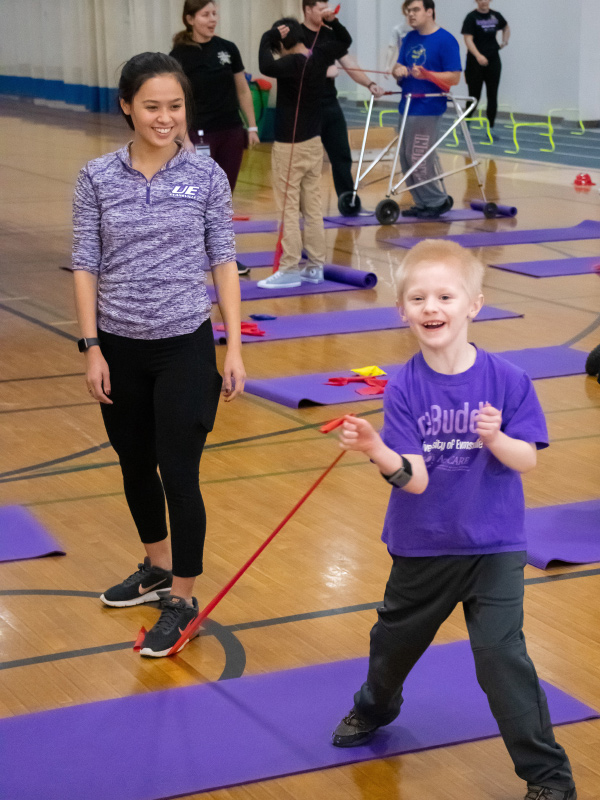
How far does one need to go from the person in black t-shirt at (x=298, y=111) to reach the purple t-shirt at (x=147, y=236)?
3969 mm

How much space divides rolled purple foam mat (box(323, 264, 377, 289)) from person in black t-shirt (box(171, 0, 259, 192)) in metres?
1.02

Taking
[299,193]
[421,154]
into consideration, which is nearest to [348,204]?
[421,154]

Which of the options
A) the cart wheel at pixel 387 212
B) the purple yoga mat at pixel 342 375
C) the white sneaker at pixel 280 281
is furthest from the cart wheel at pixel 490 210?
the purple yoga mat at pixel 342 375

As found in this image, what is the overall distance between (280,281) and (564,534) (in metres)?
3.96

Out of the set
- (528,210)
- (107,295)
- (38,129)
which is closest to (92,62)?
(38,129)

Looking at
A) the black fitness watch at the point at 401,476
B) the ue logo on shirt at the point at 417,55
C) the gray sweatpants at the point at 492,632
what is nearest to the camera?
the black fitness watch at the point at 401,476

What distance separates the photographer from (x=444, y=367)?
212cm

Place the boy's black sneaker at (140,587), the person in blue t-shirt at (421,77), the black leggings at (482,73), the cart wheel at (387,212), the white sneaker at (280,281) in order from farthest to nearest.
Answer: the black leggings at (482,73) < the cart wheel at (387,212) < the person in blue t-shirt at (421,77) < the white sneaker at (280,281) < the boy's black sneaker at (140,587)

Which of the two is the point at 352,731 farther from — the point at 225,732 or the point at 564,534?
the point at 564,534

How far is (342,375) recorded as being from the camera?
5.36 meters

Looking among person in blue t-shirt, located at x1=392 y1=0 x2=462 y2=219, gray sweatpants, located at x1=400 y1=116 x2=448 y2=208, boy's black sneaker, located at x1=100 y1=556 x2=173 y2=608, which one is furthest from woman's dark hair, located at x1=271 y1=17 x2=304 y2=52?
boy's black sneaker, located at x1=100 y1=556 x2=173 y2=608

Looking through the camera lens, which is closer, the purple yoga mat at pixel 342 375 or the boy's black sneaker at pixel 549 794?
the boy's black sneaker at pixel 549 794

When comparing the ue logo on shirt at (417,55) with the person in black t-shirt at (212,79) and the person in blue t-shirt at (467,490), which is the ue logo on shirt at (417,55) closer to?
the person in black t-shirt at (212,79)

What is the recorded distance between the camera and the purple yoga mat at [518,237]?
28.6ft
